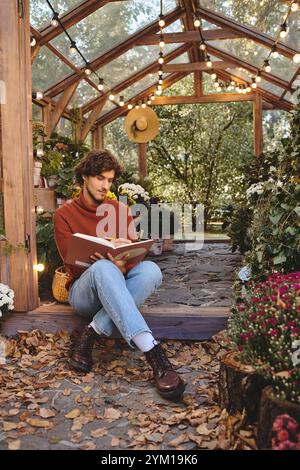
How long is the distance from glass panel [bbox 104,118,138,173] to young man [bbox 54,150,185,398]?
763cm

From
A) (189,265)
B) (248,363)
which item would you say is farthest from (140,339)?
(189,265)

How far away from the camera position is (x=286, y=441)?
151 cm

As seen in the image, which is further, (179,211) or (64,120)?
(179,211)

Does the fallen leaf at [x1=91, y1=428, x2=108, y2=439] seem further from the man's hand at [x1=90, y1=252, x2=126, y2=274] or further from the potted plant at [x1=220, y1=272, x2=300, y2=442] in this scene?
the man's hand at [x1=90, y1=252, x2=126, y2=274]

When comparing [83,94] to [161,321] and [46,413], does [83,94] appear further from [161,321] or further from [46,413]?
[46,413]

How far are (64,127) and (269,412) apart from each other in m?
7.57

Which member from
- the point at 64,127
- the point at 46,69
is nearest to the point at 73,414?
the point at 46,69

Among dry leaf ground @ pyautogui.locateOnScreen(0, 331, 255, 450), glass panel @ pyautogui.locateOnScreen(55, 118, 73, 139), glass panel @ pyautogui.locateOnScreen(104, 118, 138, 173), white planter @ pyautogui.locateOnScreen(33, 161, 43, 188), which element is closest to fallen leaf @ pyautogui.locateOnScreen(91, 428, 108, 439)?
dry leaf ground @ pyautogui.locateOnScreen(0, 331, 255, 450)

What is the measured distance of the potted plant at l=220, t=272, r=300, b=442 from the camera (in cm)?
168

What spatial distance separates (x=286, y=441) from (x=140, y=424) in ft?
2.51

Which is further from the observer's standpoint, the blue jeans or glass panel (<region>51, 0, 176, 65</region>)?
glass panel (<region>51, 0, 176, 65</region>)

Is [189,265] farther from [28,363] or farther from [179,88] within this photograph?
[179,88]

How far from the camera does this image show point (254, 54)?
8.23 meters
